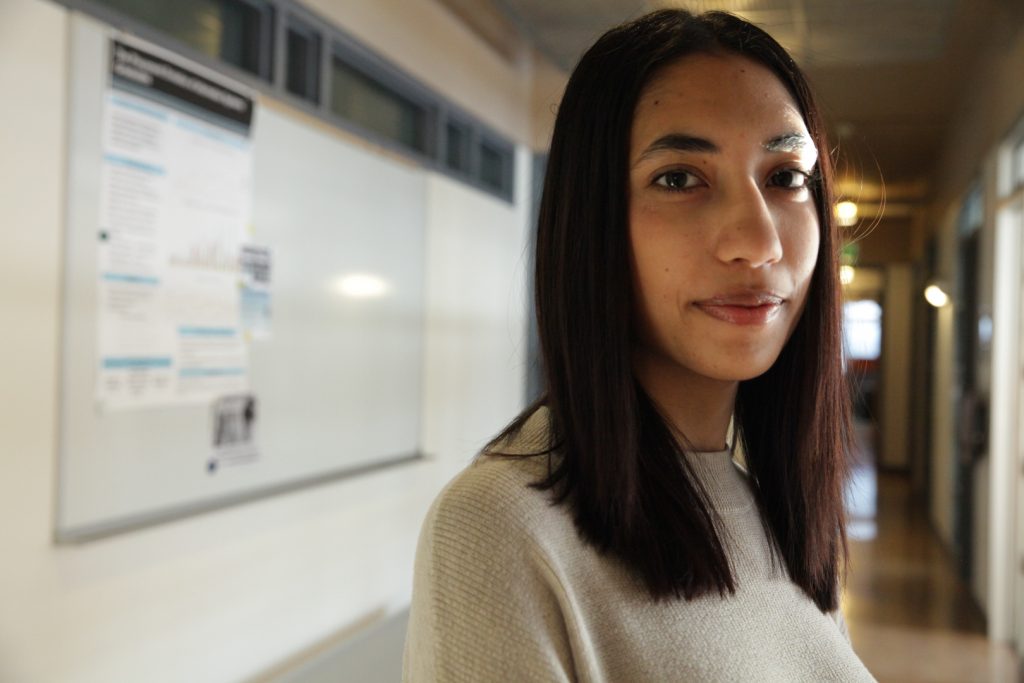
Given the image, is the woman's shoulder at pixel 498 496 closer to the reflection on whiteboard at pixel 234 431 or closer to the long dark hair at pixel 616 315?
the long dark hair at pixel 616 315

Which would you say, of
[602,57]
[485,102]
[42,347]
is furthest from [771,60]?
[485,102]

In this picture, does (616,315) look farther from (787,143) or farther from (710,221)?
(787,143)

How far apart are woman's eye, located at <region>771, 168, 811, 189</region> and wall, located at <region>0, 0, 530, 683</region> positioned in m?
1.47

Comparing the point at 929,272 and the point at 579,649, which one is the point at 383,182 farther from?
the point at 929,272

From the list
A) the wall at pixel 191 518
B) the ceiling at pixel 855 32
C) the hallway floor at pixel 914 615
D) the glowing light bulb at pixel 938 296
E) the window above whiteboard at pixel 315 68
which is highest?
the ceiling at pixel 855 32

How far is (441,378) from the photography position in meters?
5.12

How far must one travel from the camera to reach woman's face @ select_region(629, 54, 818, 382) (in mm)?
859

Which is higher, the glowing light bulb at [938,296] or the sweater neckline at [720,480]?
the glowing light bulb at [938,296]

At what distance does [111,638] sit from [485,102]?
4.03m

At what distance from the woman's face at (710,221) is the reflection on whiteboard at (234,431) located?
2573 millimetres

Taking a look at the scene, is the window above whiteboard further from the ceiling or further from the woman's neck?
the woman's neck

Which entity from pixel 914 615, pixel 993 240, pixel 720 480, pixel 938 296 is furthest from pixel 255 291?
pixel 938 296

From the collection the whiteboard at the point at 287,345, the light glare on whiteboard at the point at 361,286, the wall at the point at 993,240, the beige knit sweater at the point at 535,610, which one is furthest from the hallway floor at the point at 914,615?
the beige knit sweater at the point at 535,610

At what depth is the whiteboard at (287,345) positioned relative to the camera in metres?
2.58
